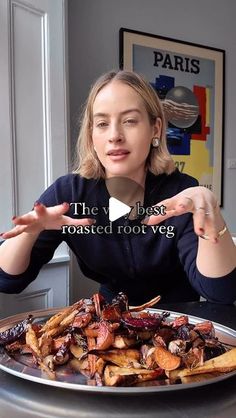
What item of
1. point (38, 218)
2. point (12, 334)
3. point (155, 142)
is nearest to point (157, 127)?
point (155, 142)

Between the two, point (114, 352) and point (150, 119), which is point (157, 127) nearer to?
point (150, 119)

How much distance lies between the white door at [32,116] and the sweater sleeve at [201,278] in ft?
2.84

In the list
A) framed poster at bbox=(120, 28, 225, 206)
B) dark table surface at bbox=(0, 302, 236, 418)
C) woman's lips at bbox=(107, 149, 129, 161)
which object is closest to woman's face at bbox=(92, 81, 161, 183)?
Answer: woman's lips at bbox=(107, 149, 129, 161)

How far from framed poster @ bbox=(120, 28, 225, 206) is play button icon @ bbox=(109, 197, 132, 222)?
60.1 inches

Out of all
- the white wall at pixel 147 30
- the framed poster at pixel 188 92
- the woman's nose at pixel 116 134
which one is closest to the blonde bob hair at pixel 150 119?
the woman's nose at pixel 116 134

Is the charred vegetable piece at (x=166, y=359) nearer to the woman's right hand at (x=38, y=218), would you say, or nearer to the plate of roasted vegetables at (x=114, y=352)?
the plate of roasted vegetables at (x=114, y=352)

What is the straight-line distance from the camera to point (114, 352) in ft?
1.68

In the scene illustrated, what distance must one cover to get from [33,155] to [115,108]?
954 mm

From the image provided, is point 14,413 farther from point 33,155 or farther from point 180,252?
point 33,155

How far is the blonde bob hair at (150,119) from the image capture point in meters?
0.88

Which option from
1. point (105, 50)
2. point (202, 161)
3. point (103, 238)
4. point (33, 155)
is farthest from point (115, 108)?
point (202, 161)

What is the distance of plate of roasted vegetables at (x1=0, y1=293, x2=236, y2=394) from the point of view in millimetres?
465

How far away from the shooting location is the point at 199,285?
2.95ft

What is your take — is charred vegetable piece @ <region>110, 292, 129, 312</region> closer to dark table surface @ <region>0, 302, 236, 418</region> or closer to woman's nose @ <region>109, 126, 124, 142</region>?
dark table surface @ <region>0, 302, 236, 418</region>
